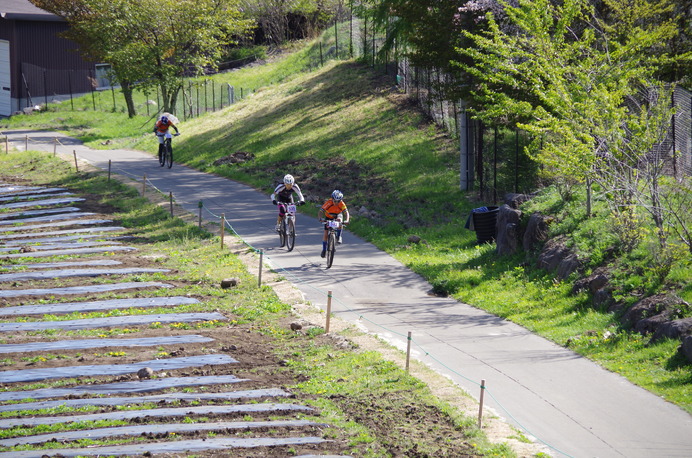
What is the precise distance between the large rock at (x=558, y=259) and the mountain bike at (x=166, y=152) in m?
18.8

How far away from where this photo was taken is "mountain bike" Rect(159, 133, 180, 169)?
31453 mm

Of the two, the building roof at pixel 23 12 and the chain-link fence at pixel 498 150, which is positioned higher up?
the building roof at pixel 23 12

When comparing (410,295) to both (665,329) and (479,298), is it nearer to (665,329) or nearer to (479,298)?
(479,298)

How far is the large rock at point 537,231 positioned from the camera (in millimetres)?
17375

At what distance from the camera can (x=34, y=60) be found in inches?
2016

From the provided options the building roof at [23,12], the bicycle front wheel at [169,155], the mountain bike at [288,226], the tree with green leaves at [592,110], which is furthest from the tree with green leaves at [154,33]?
the tree with green leaves at [592,110]

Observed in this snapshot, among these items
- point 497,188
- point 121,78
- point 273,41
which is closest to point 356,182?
point 497,188

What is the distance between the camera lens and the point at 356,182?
91.0 ft

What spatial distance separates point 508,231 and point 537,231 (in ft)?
2.45

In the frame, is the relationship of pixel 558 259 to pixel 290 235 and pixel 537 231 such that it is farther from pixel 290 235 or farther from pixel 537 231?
pixel 290 235

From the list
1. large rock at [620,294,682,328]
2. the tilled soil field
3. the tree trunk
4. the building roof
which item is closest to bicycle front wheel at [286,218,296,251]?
the tilled soil field

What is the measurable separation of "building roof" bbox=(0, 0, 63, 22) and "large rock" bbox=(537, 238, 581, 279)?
42148 mm

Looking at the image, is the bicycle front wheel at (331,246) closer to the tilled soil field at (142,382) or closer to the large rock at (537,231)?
the tilled soil field at (142,382)

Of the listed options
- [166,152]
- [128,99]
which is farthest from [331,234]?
[128,99]
